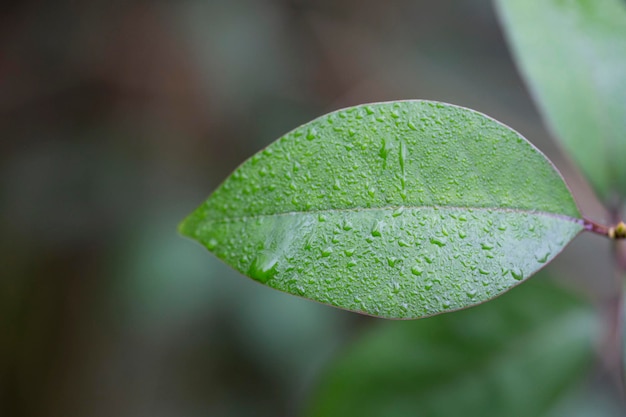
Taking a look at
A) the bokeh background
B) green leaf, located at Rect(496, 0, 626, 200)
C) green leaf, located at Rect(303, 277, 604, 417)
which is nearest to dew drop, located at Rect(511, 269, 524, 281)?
green leaf, located at Rect(496, 0, 626, 200)

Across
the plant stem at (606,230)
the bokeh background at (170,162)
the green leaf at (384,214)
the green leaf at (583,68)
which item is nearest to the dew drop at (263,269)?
the green leaf at (384,214)

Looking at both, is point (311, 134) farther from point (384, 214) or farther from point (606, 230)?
point (606, 230)

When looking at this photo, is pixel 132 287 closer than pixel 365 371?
No

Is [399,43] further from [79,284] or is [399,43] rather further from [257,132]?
[79,284]

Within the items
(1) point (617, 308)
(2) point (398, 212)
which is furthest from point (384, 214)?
(1) point (617, 308)

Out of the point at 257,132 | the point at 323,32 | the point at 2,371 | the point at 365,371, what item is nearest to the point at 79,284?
the point at 2,371
